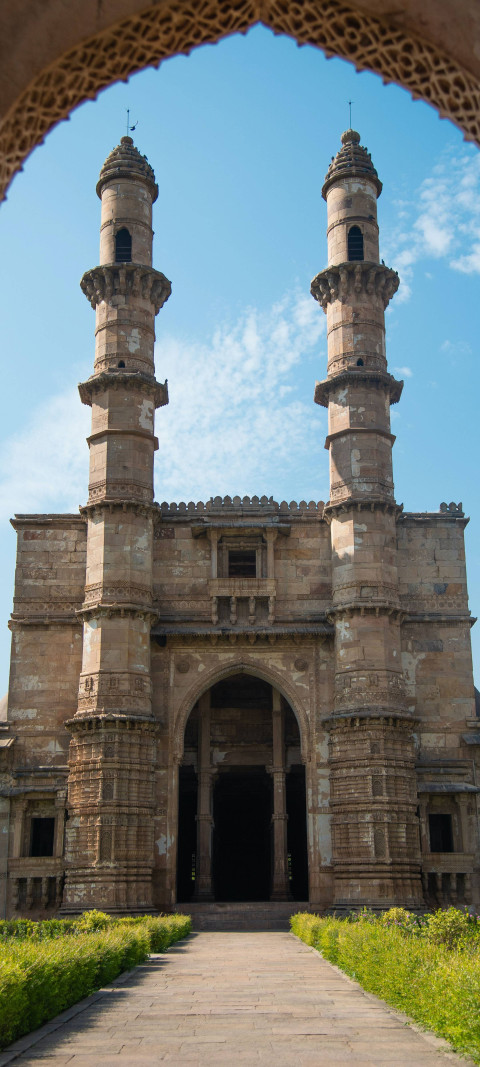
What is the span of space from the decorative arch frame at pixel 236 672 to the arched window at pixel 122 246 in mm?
10750

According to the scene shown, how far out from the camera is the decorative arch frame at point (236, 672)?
25.7 m

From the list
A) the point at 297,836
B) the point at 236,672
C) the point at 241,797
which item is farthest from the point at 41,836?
the point at 297,836

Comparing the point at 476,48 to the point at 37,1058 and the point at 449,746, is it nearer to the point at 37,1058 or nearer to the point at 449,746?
the point at 37,1058

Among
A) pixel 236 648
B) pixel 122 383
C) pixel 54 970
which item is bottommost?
pixel 54 970

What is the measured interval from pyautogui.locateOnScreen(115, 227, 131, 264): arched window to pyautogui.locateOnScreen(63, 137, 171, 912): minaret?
0.03 meters

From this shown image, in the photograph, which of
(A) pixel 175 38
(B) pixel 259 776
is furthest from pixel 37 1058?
(B) pixel 259 776

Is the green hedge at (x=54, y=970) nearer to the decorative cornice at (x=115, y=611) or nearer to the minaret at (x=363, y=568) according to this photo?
the minaret at (x=363, y=568)

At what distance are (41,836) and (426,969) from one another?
17254mm

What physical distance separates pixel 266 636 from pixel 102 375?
24.8 ft

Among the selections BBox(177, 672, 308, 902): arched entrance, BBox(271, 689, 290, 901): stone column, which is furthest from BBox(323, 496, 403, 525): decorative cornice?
BBox(271, 689, 290, 901): stone column

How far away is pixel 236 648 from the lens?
26.5 meters

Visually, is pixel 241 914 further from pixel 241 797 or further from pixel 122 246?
pixel 122 246

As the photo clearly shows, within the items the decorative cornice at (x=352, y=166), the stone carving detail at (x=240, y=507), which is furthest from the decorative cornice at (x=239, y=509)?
the decorative cornice at (x=352, y=166)

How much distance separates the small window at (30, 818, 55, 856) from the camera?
84.6 ft
